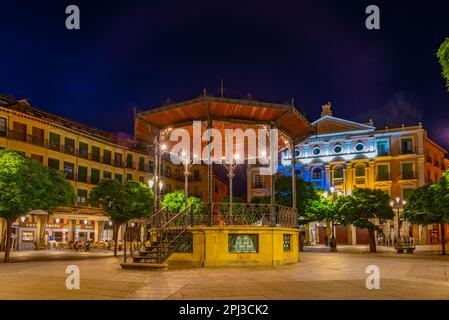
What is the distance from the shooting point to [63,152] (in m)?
48.8

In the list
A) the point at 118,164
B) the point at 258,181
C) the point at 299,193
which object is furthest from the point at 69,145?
the point at 258,181

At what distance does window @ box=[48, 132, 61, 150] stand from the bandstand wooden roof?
28735 millimetres

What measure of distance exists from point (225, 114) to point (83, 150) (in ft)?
119

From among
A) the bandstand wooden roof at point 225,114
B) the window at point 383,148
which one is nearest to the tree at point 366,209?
the bandstand wooden roof at point 225,114

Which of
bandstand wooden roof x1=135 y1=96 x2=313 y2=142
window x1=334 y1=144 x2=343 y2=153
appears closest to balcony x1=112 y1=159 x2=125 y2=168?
window x1=334 y1=144 x2=343 y2=153

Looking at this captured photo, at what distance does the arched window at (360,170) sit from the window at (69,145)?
34.2 m

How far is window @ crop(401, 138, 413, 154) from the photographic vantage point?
58906 mm

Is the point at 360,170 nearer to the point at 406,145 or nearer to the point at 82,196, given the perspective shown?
the point at 406,145

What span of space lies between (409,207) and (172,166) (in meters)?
40.9

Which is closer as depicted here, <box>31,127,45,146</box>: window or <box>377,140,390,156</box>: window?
<box>31,127,45,146</box>: window

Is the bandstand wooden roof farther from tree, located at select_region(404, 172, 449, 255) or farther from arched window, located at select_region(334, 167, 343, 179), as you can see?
arched window, located at select_region(334, 167, 343, 179)

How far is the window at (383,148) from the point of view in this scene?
196ft

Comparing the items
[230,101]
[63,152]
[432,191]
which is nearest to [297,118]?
[230,101]
